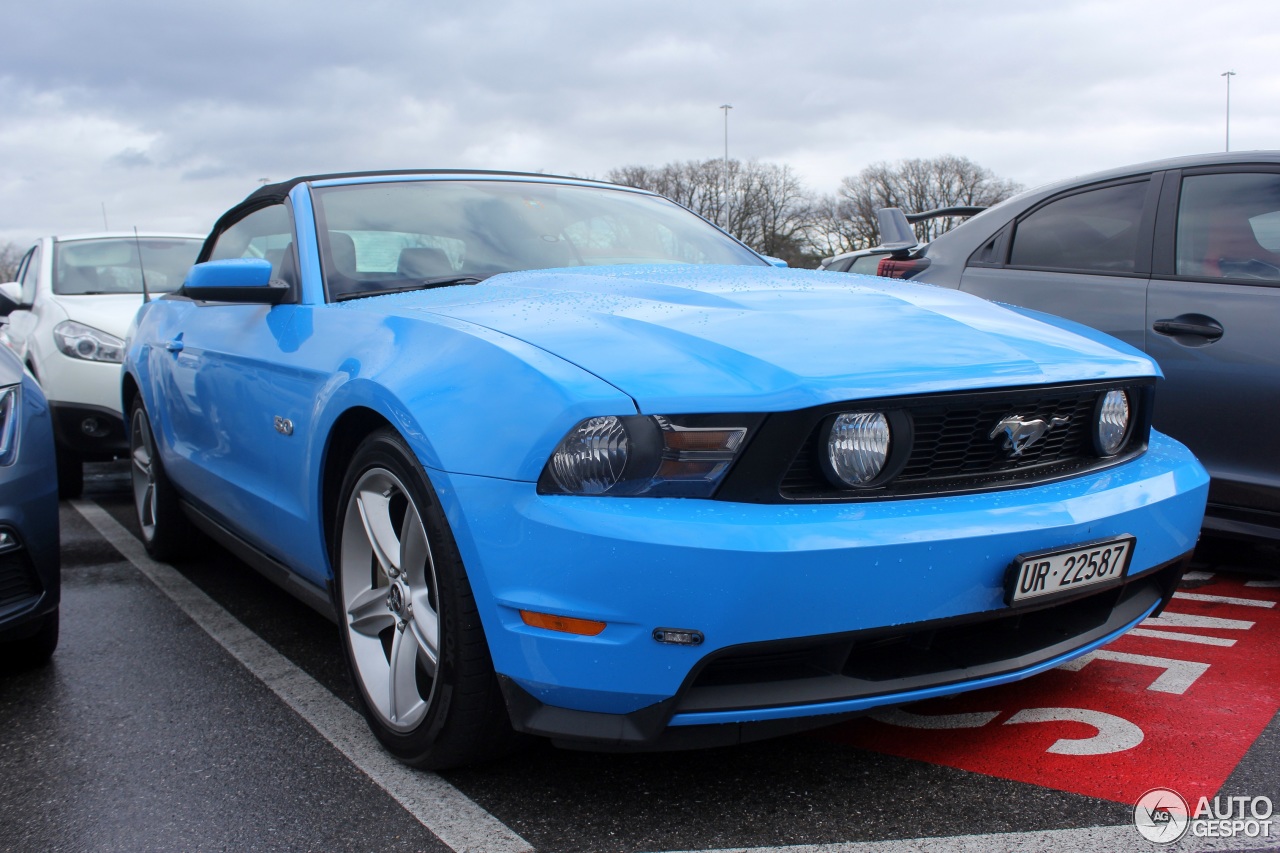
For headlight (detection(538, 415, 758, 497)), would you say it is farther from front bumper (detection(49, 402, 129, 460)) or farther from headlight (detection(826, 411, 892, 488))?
front bumper (detection(49, 402, 129, 460))

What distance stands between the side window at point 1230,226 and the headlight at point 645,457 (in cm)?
254

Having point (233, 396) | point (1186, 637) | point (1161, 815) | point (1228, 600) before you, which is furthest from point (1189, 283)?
point (233, 396)

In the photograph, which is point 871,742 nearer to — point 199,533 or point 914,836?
point 914,836

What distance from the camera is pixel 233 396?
3.27 meters

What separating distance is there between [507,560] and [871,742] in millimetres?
1051

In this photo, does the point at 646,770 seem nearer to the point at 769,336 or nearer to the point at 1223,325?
the point at 769,336

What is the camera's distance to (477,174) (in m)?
3.66

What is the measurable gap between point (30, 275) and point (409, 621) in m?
6.24

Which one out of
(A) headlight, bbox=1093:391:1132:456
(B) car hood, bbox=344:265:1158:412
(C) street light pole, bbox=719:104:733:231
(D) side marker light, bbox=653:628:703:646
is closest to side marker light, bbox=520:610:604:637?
(D) side marker light, bbox=653:628:703:646

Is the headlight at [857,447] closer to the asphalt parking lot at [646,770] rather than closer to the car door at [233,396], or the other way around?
the asphalt parking lot at [646,770]

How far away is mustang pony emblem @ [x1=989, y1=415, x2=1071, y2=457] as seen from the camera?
2.12 metres

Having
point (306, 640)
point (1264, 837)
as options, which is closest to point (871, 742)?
point (1264, 837)

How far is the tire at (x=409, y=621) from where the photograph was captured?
208 centimetres

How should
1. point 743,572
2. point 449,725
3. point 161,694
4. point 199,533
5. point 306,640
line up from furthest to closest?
1. point 199,533
2. point 306,640
3. point 161,694
4. point 449,725
5. point 743,572
